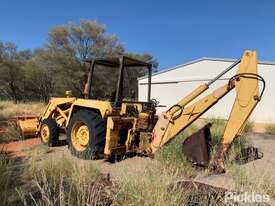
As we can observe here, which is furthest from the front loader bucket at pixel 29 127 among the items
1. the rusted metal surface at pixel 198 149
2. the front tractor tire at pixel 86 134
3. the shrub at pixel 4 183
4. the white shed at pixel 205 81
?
the white shed at pixel 205 81

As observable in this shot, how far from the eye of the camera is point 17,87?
35219 mm

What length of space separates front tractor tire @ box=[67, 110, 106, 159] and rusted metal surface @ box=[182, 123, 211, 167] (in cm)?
193

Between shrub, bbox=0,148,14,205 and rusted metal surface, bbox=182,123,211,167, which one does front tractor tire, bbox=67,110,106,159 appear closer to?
rusted metal surface, bbox=182,123,211,167

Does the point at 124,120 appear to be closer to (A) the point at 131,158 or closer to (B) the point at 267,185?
(A) the point at 131,158

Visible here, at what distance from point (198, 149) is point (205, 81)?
53.7 feet

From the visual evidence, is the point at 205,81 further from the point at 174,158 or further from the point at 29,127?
the point at 174,158

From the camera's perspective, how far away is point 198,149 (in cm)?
608

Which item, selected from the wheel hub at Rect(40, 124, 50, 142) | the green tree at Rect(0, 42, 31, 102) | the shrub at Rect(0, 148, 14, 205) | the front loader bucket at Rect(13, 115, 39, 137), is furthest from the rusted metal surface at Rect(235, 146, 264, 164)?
the green tree at Rect(0, 42, 31, 102)

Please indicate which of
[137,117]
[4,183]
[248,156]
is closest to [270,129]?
[248,156]

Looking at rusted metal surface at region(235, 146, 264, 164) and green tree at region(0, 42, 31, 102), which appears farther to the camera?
green tree at region(0, 42, 31, 102)

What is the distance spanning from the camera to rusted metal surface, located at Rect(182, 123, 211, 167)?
5996 mm

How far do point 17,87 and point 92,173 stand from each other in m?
32.3

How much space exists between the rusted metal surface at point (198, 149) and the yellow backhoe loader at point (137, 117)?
19 centimetres

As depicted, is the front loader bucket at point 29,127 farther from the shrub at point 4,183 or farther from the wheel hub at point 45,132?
the shrub at point 4,183
